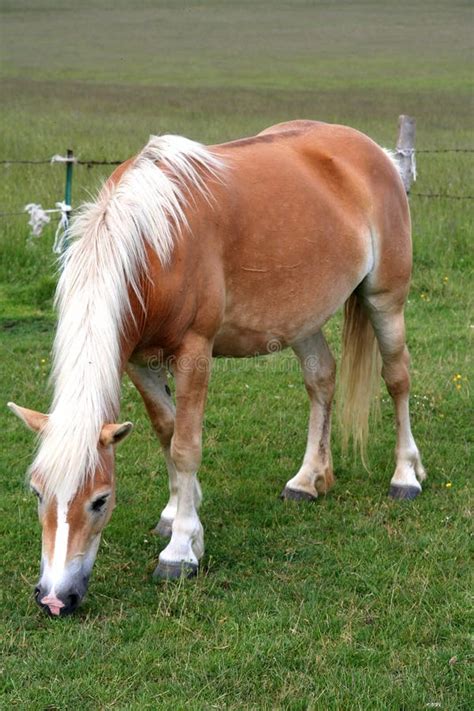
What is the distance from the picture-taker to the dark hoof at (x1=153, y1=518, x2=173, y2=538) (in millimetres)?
4648

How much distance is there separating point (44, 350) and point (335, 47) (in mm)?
39144

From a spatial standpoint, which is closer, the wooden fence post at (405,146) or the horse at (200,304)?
the horse at (200,304)

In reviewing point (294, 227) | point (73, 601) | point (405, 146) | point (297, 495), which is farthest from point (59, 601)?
point (405, 146)

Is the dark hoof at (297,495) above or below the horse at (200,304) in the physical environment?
below

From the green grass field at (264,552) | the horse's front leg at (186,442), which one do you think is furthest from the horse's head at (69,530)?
the horse's front leg at (186,442)

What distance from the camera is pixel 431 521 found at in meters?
4.78

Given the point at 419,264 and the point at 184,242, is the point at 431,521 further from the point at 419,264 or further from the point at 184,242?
the point at 419,264

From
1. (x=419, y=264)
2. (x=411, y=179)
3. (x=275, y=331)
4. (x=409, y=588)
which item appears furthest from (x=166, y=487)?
(x=411, y=179)

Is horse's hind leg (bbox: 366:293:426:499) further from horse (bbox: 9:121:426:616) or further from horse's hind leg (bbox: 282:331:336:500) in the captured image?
horse's hind leg (bbox: 282:331:336:500)

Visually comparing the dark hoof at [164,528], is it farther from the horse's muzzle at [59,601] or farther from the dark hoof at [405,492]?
the dark hoof at [405,492]

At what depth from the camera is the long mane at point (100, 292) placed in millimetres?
3488

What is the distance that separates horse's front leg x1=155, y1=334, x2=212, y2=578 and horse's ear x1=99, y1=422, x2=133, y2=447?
0.59 metres

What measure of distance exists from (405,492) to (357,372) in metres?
0.73

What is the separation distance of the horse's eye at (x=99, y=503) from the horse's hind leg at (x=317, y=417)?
1714 mm
